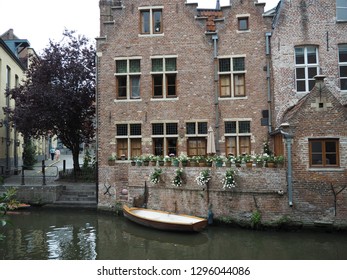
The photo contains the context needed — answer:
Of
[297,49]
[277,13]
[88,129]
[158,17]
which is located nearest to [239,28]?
[277,13]

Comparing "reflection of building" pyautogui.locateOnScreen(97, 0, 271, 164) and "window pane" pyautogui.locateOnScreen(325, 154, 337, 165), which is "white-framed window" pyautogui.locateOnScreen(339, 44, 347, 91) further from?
"window pane" pyautogui.locateOnScreen(325, 154, 337, 165)

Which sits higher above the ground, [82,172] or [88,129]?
[88,129]

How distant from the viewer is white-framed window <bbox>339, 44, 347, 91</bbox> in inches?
615

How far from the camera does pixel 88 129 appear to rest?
2088 centimetres

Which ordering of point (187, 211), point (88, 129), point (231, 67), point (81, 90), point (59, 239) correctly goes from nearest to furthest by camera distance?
1. point (59, 239)
2. point (187, 211)
3. point (231, 67)
4. point (81, 90)
5. point (88, 129)

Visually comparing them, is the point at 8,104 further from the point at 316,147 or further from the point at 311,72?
the point at 316,147

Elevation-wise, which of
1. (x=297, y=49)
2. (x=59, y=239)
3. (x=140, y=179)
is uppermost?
(x=297, y=49)

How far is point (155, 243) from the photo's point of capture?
36.2 ft

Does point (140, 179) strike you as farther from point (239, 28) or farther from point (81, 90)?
point (239, 28)

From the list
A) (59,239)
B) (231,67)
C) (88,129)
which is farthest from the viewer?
(88,129)

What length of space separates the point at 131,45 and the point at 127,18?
55.9 inches

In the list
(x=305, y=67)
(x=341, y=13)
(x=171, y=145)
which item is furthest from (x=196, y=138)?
(x=341, y=13)

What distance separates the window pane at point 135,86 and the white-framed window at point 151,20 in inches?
91.6

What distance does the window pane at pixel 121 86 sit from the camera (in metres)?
17.2
